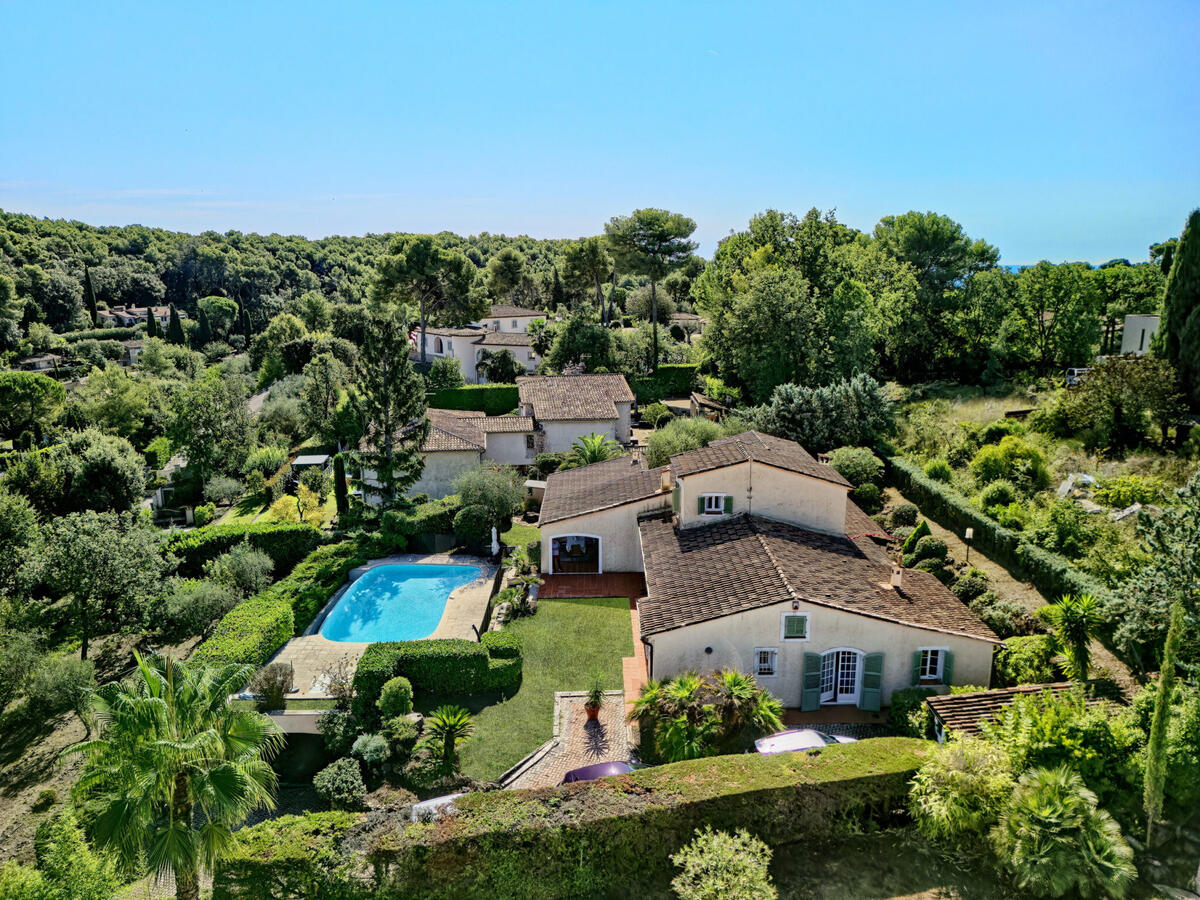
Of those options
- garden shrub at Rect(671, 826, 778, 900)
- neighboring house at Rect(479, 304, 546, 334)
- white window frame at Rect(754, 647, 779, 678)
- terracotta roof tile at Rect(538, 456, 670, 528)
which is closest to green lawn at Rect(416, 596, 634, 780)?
terracotta roof tile at Rect(538, 456, 670, 528)

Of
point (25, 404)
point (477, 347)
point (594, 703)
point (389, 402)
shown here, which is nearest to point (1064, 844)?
point (594, 703)

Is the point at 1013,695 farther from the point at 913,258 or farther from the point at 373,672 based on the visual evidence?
the point at 913,258

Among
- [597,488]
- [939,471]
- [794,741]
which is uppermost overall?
[939,471]

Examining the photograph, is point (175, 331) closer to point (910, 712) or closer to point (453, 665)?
point (453, 665)

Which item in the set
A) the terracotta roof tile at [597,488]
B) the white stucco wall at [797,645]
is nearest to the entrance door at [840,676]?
the white stucco wall at [797,645]

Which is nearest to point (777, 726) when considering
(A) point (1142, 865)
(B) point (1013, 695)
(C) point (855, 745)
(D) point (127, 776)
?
(C) point (855, 745)

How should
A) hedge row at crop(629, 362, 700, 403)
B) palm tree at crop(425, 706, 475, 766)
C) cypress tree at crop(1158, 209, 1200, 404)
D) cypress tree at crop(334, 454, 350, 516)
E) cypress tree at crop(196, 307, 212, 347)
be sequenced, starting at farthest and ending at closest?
cypress tree at crop(196, 307, 212, 347), hedge row at crop(629, 362, 700, 403), cypress tree at crop(334, 454, 350, 516), cypress tree at crop(1158, 209, 1200, 404), palm tree at crop(425, 706, 475, 766)

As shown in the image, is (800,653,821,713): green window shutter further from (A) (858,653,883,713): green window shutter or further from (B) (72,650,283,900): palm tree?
(B) (72,650,283,900): palm tree
